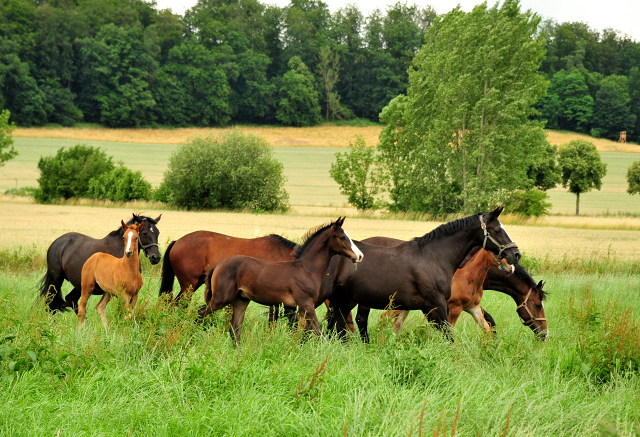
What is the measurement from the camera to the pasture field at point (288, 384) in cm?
444

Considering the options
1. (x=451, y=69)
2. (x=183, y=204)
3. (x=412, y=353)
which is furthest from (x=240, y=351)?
(x=183, y=204)

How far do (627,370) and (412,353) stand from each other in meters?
2.27

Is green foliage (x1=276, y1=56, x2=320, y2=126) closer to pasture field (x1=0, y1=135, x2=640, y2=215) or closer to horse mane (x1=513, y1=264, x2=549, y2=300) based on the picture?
pasture field (x1=0, y1=135, x2=640, y2=215)

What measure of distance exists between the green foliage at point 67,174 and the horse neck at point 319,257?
36.6 meters

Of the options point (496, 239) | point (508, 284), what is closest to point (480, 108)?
point (508, 284)

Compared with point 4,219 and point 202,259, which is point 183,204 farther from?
point 202,259

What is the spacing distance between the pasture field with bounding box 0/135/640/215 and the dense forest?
679cm

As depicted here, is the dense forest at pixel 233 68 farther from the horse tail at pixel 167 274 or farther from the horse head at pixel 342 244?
the horse head at pixel 342 244

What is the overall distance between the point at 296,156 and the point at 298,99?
11.5 meters

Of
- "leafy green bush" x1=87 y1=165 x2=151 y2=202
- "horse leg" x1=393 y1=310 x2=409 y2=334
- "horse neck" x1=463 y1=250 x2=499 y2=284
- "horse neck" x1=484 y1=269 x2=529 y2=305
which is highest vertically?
"horse neck" x1=463 y1=250 x2=499 y2=284

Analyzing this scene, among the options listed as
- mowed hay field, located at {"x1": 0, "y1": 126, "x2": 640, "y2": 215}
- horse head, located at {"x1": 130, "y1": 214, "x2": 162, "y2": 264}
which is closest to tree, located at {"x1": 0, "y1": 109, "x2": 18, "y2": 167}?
mowed hay field, located at {"x1": 0, "y1": 126, "x2": 640, "y2": 215}

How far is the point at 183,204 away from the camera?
39.5 m

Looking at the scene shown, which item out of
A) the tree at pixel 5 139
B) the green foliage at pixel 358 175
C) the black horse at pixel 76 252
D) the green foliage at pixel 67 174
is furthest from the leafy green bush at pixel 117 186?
the black horse at pixel 76 252

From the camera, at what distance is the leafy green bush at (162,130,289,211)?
38.8 m
